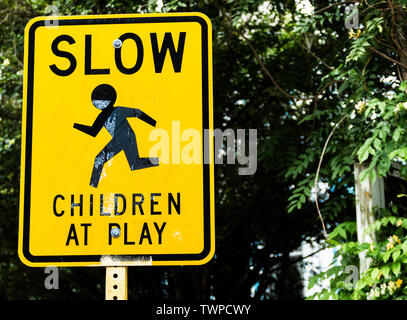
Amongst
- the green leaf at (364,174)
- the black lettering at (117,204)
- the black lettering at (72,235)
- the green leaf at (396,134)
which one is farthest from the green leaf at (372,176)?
the black lettering at (72,235)

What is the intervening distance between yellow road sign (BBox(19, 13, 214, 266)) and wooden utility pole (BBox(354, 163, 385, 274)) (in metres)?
2.97

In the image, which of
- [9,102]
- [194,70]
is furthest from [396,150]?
[9,102]

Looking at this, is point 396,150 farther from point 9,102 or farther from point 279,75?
point 9,102

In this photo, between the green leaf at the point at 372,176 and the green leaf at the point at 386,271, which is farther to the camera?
the green leaf at the point at 372,176

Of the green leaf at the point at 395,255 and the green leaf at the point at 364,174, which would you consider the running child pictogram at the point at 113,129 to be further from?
the green leaf at the point at 364,174

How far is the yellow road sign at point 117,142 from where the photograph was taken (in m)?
1.93

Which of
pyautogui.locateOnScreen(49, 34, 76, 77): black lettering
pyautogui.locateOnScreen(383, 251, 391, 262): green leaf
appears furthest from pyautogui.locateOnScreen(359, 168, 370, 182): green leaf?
pyautogui.locateOnScreen(49, 34, 76, 77): black lettering

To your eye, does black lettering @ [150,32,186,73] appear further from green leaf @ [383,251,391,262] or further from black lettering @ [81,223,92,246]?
green leaf @ [383,251,391,262]

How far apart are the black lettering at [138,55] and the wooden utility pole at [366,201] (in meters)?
3.03

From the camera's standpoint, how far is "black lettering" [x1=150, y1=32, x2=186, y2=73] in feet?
6.75

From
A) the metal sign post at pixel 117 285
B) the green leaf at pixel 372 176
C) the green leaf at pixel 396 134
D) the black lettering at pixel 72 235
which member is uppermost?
the green leaf at pixel 396 134

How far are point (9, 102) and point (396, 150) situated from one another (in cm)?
568

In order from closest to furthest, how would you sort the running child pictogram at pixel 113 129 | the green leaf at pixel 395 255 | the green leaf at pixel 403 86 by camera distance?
the running child pictogram at pixel 113 129 < the green leaf at pixel 395 255 < the green leaf at pixel 403 86

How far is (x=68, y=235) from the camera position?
194cm
